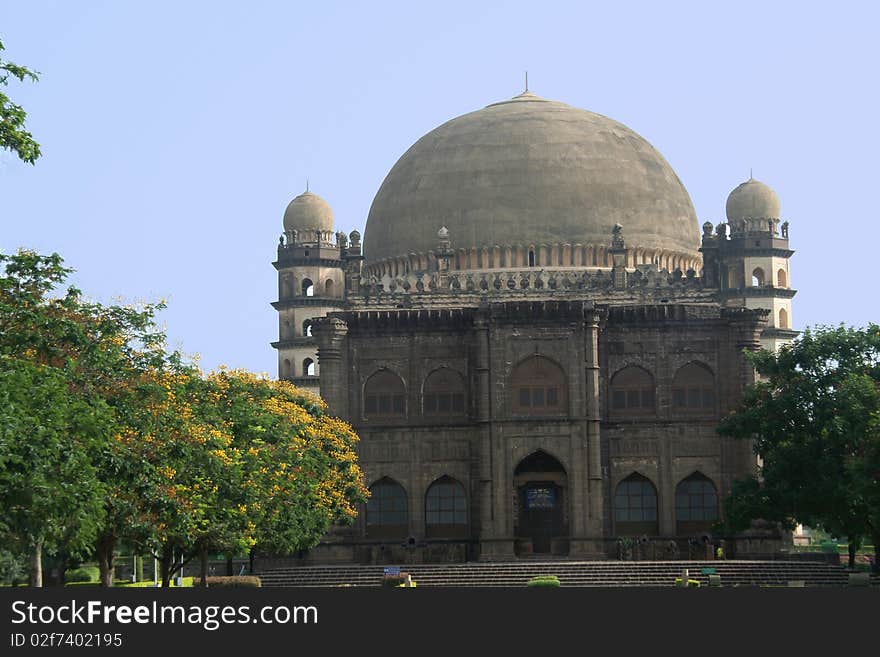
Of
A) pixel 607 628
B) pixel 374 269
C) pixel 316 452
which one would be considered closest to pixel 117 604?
pixel 607 628

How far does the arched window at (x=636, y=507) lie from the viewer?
71.2 meters

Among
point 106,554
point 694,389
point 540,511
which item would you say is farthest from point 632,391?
point 106,554

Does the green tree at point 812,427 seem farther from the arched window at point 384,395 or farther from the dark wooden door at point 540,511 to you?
the arched window at point 384,395

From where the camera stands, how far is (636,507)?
234 feet

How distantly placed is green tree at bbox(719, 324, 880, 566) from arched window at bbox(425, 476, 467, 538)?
1245cm

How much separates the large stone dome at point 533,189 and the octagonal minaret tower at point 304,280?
7391 millimetres

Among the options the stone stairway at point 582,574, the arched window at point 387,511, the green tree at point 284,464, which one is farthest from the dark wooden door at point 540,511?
the green tree at point 284,464

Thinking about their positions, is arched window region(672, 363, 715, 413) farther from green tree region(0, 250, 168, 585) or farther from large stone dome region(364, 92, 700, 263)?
green tree region(0, 250, 168, 585)

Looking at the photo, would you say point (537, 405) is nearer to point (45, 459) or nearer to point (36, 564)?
point (36, 564)

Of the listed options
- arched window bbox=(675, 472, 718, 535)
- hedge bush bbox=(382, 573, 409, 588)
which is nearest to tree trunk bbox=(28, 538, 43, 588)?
hedge bush bbox=(382, 573, 409, 588)

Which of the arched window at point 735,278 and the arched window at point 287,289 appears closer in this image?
the arched window at point 735,278

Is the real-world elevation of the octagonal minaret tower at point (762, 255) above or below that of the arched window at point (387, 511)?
above

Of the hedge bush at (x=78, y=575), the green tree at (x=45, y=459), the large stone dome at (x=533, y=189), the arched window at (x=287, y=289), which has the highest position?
the large stone dome at (x=533, y=189)

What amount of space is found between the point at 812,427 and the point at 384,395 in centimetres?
1907
